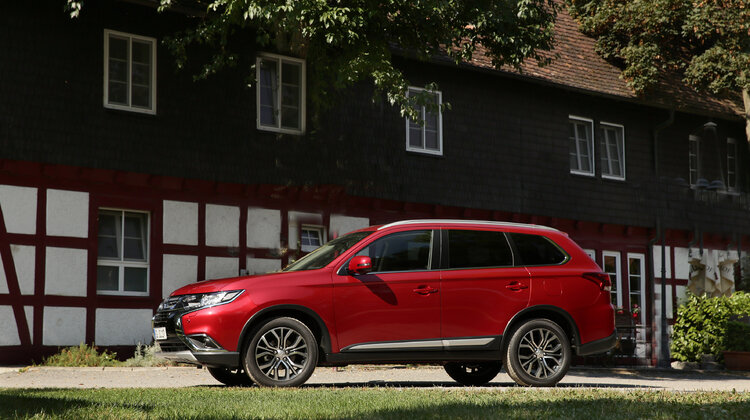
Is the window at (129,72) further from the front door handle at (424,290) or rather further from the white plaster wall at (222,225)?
the front door handle at (424,290)

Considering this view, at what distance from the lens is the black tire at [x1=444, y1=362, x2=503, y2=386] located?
13258mm

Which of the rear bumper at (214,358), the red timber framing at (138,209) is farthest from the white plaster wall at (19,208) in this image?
the rear bumper at (214,358)

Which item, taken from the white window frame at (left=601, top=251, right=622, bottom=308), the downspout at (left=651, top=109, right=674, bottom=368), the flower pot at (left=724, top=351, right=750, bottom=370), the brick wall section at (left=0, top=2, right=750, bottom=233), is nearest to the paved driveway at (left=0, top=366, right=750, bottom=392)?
the brick wall section at (left=0, top=2, right=750, bottom=233)

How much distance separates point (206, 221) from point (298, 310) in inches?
326

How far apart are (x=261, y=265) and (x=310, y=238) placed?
1430 millimetres

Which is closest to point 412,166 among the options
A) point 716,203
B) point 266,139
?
point 266,139

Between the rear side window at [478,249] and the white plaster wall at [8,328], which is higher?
the rear side window at [478,249]

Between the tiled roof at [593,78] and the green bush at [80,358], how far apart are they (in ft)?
36.3

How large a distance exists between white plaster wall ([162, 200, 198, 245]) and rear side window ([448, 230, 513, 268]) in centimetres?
793

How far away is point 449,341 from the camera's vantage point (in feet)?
38.7

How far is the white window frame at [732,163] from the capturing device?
95.7 feet

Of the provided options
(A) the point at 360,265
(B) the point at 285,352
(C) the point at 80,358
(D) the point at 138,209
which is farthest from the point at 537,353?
(D) the point at 138,209

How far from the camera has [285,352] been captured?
36.6 ft

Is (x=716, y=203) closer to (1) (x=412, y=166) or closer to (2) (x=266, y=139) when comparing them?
(1) (x=412, y=166)
